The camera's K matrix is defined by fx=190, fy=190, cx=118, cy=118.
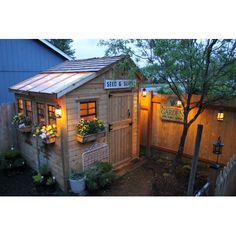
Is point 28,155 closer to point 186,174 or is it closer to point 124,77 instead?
point 124,77

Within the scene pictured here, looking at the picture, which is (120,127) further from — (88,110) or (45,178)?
(45,178)

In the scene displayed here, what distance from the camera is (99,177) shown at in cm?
464

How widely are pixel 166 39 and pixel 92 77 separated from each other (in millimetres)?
1849

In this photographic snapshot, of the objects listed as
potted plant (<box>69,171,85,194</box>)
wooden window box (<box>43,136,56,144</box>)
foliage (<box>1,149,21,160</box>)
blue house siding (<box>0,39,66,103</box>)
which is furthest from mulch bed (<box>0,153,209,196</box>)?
blue house siding (<box>0,39,66,103</box>)

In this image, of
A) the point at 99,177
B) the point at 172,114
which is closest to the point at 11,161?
the point at 99,177

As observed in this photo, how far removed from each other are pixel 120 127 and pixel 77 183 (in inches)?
82.3

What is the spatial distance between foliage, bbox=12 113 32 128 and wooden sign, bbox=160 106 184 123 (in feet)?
13.4

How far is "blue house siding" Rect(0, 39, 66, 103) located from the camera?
24.4 ft

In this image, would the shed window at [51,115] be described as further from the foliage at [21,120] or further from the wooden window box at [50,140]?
the foliage at [21,120]

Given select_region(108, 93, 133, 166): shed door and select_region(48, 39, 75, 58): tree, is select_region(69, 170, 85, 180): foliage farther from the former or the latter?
select_region(48, 39, 75, 58): tree

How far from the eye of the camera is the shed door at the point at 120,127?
5406 millimetres
